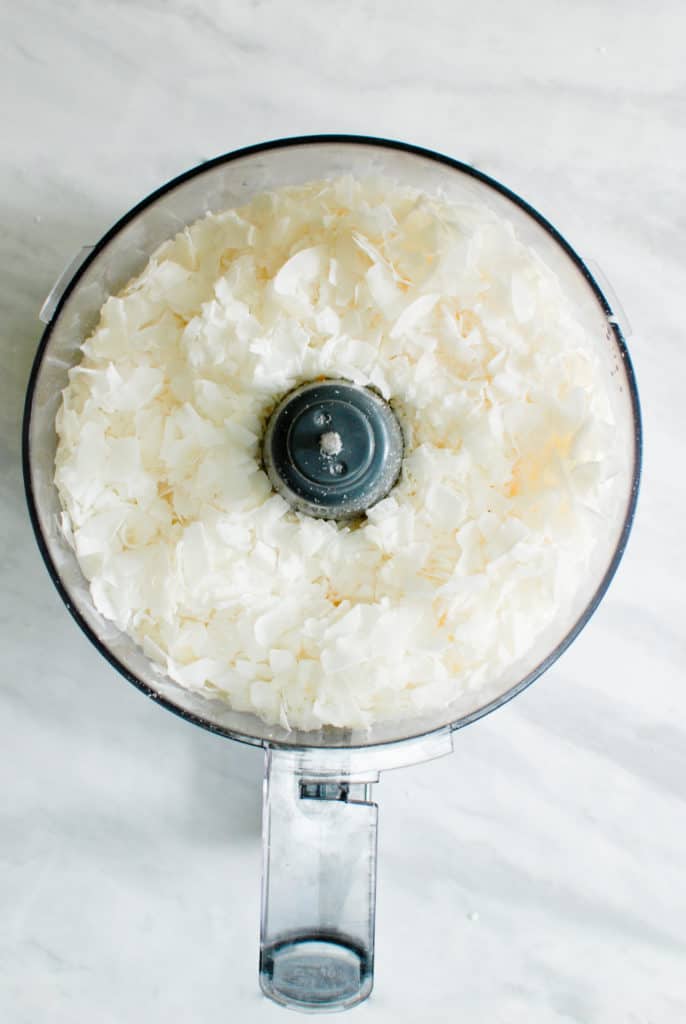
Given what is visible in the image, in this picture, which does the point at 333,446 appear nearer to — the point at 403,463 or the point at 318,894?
the point at 403,463

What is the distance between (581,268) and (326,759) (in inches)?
10.9

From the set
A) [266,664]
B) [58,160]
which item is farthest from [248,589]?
[58,160]

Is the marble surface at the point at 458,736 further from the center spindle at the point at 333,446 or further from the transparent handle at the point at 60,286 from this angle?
the center spindle at the point at 333,446

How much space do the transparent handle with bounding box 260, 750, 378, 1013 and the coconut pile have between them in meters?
0.11

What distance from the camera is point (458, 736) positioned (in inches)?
24.6

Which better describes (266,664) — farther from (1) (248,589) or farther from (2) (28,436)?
(2) (28,436)

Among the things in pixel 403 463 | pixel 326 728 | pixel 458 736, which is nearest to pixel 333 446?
pixel 403 463

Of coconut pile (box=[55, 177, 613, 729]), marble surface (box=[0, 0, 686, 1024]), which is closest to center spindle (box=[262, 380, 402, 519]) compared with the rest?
coconut pile (box=[55, 177, 613, 729])

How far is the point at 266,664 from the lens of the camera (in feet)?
1.46

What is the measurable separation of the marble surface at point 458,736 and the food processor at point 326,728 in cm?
9

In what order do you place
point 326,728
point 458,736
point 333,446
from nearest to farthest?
point 333,446
point 326,728
point 458,736

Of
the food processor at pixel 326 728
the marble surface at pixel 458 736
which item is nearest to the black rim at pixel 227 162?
the food processor at pixel 326 728

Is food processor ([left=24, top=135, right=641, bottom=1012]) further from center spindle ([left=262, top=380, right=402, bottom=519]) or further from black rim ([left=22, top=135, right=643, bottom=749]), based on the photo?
center spindle ([left=262, top=380, right=402, bottom=519])

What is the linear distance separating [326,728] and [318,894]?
0.34ft
